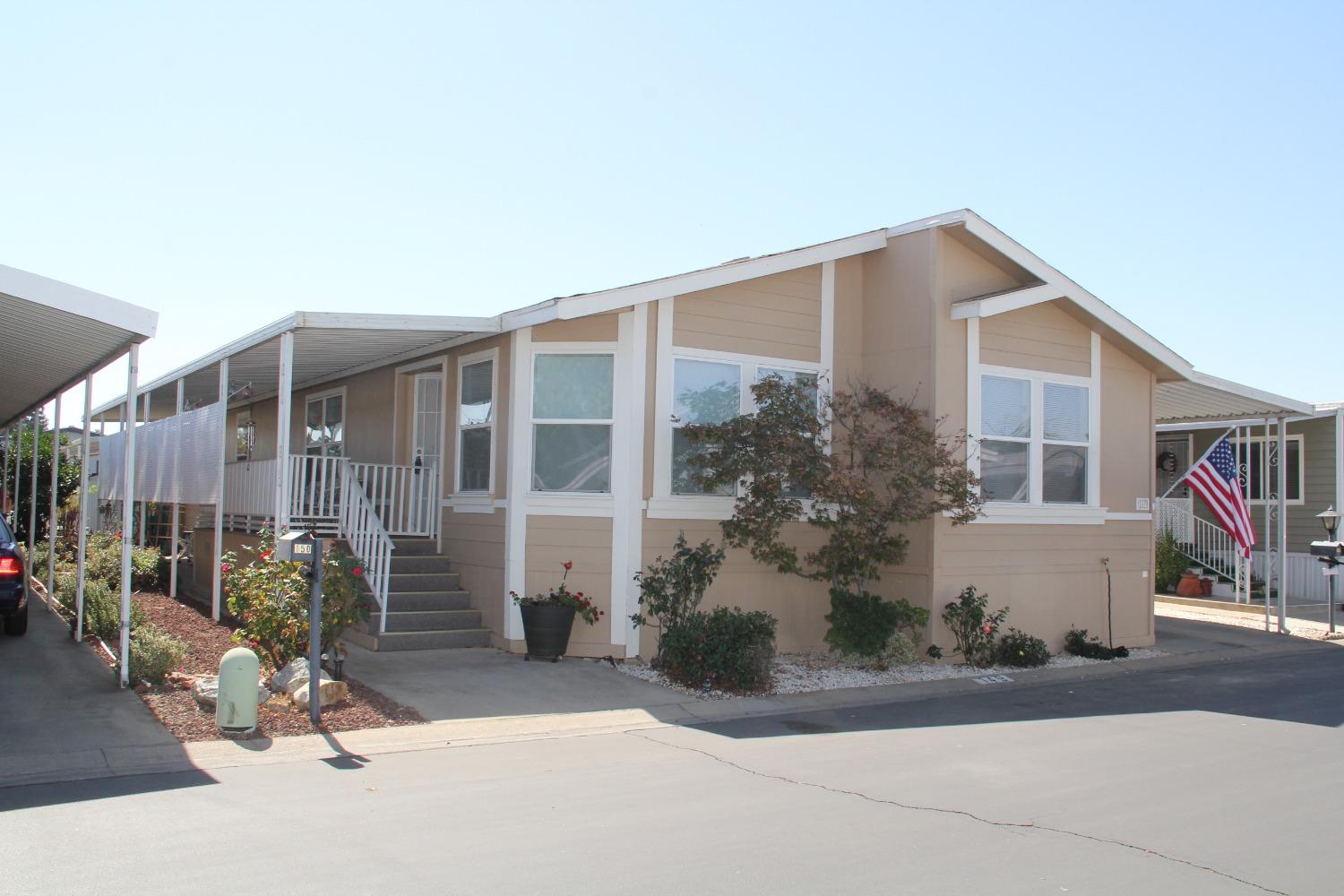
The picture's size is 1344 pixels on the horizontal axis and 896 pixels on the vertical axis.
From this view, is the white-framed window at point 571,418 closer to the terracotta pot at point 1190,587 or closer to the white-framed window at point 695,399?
the white-framed window at point 695,399

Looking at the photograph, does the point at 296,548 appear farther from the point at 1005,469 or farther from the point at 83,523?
the point at 1005,469

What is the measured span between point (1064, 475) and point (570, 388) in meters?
6.44

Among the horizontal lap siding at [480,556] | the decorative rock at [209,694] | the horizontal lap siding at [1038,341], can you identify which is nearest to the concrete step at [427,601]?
the horizontal lap siding at [480,556]

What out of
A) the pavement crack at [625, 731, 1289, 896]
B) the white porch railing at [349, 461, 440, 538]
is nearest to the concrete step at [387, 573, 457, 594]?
the white porch railing at [349, 461, 440, 538]

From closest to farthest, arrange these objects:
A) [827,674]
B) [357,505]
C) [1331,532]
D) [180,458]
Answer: [827,674] → [357,505] → [180,458] → [1331,532]

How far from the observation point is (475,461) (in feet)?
42.0

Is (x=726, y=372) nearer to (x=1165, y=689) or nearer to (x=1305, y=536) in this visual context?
(x=1165, y=689)

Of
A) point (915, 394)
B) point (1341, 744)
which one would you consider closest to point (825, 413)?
point (915, 394)

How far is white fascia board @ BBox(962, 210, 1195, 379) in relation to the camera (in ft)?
41.7

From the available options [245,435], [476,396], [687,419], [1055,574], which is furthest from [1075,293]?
[245,435]

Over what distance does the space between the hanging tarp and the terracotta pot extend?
55.8 feet

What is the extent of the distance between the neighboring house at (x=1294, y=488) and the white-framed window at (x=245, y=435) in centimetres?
1675

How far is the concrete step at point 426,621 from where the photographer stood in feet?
38.1

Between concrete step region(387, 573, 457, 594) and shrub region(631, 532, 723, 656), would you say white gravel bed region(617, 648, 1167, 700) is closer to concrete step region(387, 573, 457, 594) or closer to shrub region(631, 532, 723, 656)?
shrub region(631, 532, 723, 656)
